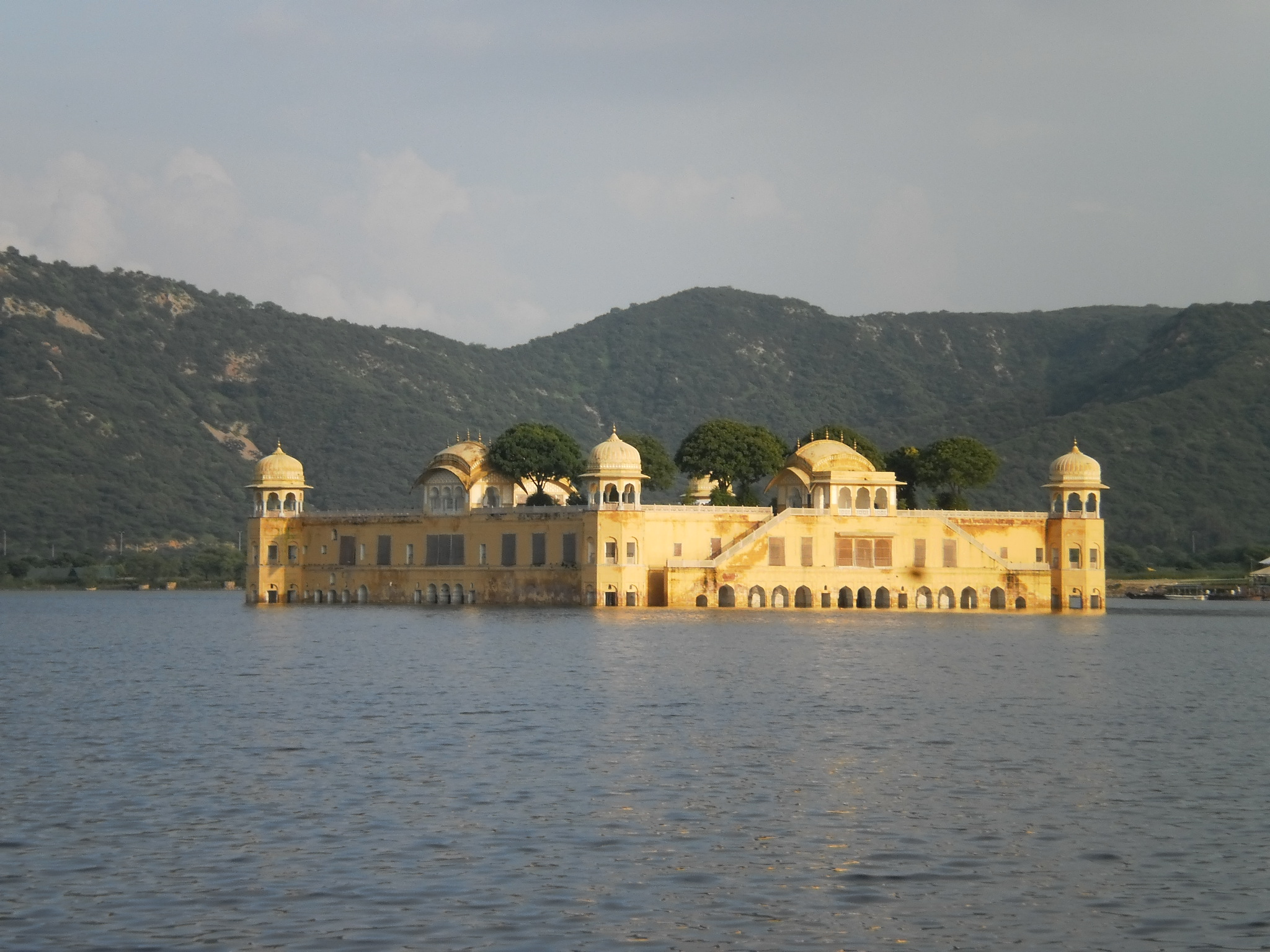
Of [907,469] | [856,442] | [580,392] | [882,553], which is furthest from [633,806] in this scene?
[580,392]

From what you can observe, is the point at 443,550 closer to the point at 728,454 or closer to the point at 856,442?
the point at 728,454

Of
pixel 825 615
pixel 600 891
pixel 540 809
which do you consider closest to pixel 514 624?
pixel 825 615

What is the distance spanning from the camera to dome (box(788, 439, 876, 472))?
75688 mm

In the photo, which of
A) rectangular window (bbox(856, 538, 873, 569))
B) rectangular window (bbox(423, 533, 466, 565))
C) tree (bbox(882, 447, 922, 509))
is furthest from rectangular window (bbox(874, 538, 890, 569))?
rectangular window (bbox(423, 533, 466, 565))

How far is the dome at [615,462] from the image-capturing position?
72.9 metres

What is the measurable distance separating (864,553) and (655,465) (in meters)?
15.5

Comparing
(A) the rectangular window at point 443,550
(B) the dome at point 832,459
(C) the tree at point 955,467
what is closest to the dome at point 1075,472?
(C) the tree at point 955,467

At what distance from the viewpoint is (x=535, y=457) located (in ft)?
272

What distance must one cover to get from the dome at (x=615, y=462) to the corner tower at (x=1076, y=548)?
57.9 feet

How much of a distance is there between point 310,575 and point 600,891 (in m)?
70.0

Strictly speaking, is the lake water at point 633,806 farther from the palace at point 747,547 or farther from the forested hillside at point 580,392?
the forested hillside at point 580,392

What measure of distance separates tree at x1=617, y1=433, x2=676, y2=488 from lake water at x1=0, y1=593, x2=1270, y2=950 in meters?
42.6

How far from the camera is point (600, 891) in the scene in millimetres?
17625

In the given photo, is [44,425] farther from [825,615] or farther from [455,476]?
[825,615]
